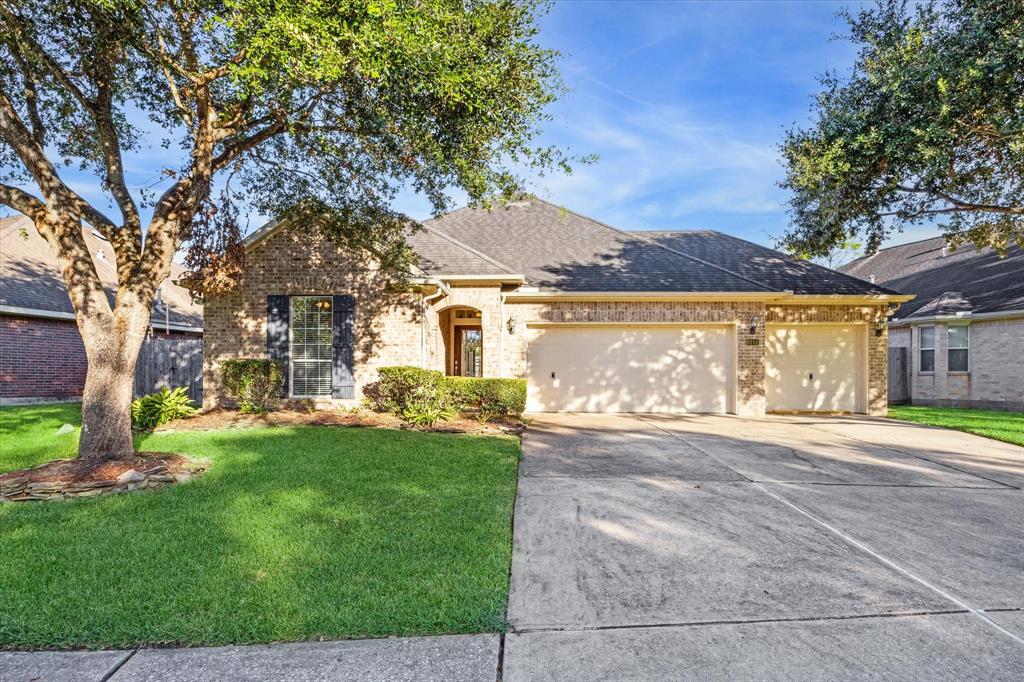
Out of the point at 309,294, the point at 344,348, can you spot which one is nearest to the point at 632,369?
the point at 344,348

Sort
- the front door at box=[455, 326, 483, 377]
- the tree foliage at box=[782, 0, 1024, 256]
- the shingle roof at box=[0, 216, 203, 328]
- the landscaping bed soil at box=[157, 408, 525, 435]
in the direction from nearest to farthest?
1. the tree foliage at box=[782, 0, 1024, 256]
2. the landscaping bed soil at box=[157, 408, 525, 435]
3. the shingle roof at box=[0, 216, 203, 328]
4. the front door at box=[455, 326, 483, 377]

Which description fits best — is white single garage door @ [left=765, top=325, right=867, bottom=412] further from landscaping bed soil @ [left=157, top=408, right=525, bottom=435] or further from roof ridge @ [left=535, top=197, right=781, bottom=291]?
landscaping bed soil @ [left=157, top=408, right=525, bottom=435]

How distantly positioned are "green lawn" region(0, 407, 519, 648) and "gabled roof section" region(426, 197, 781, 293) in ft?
23.5

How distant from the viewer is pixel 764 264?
535 inches

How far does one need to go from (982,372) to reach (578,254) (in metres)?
12.6

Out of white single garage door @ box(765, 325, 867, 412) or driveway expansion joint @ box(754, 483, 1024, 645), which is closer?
driveway expansion joint @ box(754, 483, 1024, 645)

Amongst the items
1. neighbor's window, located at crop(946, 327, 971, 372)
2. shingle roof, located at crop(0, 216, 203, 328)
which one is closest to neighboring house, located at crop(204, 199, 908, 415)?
shingle roof, located at crop(0, 216, 203, 328)

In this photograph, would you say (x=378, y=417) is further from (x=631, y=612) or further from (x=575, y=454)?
(x=631, y=612)

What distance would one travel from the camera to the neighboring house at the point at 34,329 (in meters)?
12.8

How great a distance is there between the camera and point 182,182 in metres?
6.54

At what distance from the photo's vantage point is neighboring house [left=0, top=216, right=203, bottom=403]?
12828 millimetres

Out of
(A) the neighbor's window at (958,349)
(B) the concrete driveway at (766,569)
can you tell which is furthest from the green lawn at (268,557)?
(A) the neighbor's window at (958,349)

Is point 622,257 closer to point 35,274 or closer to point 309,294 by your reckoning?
point 309,294

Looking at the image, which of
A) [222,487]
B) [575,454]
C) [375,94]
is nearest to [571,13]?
[375,94]
